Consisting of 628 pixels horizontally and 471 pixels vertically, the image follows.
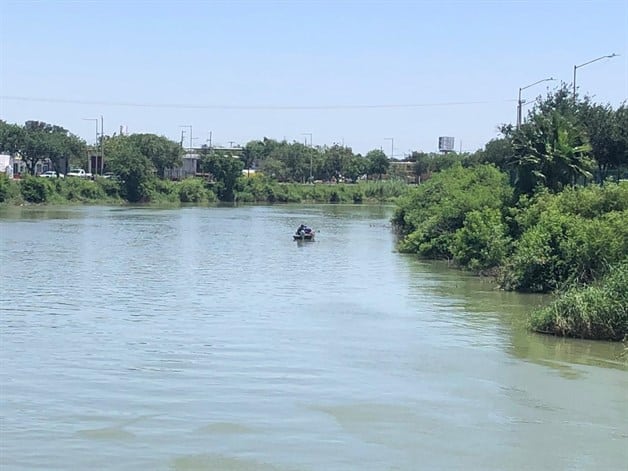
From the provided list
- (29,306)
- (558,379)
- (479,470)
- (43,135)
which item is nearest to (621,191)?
(558,379)

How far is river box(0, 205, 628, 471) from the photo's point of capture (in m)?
16.5

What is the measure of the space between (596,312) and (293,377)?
8.62 m

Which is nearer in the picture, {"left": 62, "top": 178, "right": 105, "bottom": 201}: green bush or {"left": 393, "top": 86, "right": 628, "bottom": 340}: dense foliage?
{"left": 393, "top": 86, "right": 628, "bottom": 340}: dense foliage

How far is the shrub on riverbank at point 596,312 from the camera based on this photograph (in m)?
25.6

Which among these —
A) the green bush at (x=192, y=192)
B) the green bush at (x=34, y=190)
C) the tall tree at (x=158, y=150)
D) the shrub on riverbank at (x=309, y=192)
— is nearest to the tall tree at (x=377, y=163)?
the shrub on riverbank at (x=309, y=192)

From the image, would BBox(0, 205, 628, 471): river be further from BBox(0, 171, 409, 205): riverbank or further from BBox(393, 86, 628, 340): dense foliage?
BBox(0, 171, 409, 205): riverbank

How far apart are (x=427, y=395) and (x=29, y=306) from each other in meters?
16.5

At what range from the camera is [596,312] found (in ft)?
84.7

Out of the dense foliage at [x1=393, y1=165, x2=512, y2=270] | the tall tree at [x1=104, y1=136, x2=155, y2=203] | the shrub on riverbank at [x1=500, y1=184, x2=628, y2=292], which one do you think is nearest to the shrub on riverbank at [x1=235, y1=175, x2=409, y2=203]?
the tall tree at [x1=104, y1=136, x2=155, y2=203]

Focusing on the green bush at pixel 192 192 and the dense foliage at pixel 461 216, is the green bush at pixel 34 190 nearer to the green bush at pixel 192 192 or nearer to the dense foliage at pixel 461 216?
the green bush at pixel 192 192

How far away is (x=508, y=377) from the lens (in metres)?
22.5

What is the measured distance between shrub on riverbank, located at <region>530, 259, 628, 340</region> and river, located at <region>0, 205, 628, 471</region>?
50 centimetres

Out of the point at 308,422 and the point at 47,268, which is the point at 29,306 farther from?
the point at 308,422

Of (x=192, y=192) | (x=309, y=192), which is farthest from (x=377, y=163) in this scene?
(x=192, y=192)
